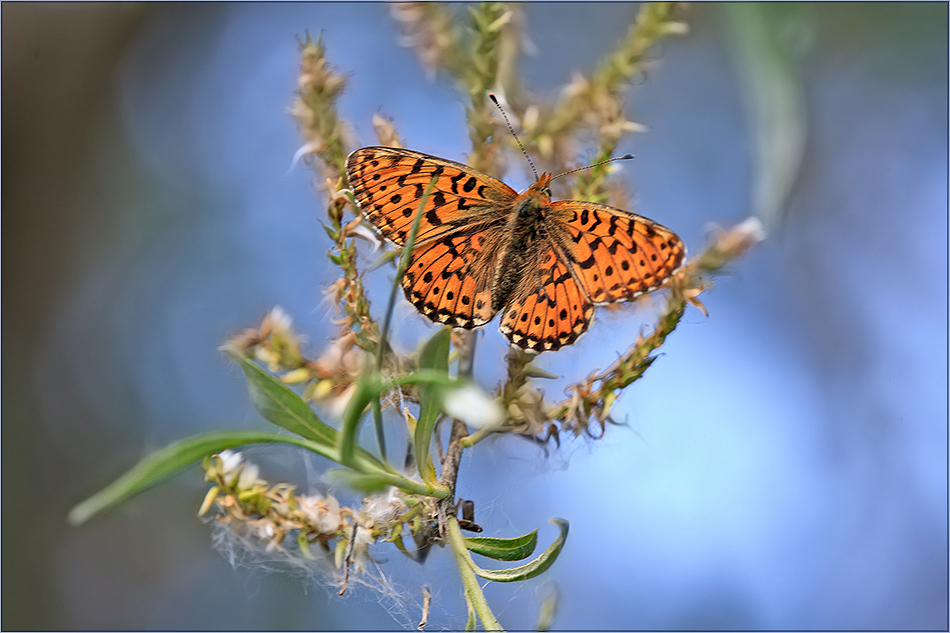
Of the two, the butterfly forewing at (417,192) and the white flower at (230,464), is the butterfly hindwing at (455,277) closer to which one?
the butterfly forewing at (417,192)

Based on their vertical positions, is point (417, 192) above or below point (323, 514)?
above

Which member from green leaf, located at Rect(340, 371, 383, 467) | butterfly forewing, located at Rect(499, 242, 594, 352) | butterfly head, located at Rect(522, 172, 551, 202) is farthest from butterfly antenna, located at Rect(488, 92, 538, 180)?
green leaf, located at Rect(340, 371, 383, 467)

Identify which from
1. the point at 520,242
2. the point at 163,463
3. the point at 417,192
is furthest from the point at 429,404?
the point at 520,242

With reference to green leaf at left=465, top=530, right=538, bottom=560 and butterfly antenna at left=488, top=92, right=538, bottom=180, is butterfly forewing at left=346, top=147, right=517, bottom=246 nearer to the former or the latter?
butterfly antenna at left=488, top=92, right=538, bottom=180

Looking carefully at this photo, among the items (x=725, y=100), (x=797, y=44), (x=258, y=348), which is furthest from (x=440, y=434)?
(x=725, y=100)

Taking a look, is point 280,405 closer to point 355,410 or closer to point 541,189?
point 355,410
